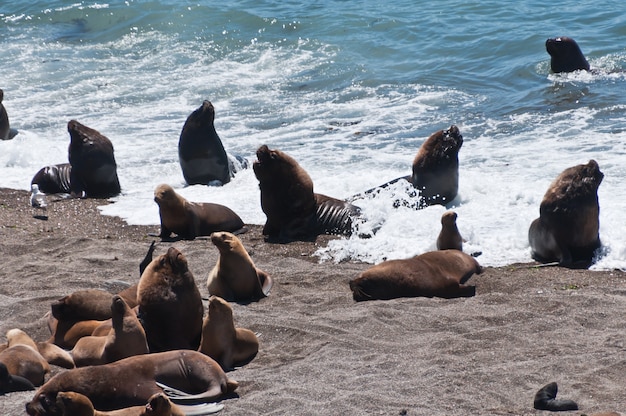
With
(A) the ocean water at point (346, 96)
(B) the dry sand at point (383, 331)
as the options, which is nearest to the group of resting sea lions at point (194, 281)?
(B) the dry sand at point (383, 331)

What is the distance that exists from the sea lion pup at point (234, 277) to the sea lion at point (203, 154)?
16.8 ft

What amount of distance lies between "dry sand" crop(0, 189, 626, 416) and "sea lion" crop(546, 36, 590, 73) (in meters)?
9.77

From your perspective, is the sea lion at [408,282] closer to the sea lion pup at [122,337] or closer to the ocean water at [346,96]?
the ocean water at [346,96]

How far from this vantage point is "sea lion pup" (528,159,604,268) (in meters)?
8.90

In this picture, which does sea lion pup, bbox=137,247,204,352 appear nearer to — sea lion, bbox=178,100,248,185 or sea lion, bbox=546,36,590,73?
sea lion, bbox=178,100,248,185

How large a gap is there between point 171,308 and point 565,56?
1366cm

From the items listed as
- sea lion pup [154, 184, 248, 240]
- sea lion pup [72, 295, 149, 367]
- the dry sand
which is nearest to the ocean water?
sea lion pup [154, 184, 248, 240]

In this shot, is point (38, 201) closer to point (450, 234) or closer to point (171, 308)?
point (450, 234)

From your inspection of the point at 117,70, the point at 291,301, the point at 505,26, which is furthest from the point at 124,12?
the point at 291,301

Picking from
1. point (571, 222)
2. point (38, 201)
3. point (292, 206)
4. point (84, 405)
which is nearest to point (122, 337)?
point (84, 405)

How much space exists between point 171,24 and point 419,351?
20809 millimetres

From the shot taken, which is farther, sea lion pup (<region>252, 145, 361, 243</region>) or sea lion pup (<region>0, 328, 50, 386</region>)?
sea lion pup (<region>252, 145, 361, 243</region>)

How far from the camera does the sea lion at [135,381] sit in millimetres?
4766

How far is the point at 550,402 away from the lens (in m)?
4.84
